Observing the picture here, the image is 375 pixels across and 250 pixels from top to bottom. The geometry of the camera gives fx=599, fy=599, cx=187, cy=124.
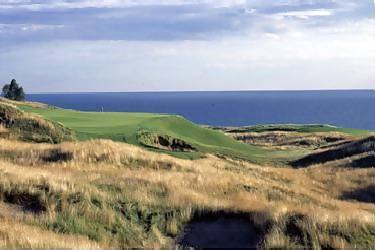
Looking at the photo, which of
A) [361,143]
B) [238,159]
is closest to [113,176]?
[238,159]

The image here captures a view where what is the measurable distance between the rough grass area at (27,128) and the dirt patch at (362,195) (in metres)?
13.2

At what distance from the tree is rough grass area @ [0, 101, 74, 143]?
193 ft

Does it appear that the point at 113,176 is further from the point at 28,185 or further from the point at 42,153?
the point at 42,153

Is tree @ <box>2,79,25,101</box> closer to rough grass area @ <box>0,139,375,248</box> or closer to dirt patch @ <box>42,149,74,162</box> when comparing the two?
dirt patch @ <box>42,149,74,162</box>

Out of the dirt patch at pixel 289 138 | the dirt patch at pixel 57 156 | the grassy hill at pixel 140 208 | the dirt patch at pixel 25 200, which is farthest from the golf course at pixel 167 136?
the dirt patch at pixel 25 200

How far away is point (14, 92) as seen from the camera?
8619cm

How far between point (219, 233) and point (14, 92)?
78575mm

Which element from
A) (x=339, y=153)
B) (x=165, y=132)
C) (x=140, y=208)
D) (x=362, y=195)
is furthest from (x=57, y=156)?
(x=339, y=153)

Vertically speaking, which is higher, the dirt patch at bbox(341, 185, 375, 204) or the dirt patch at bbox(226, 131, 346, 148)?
the dirt patch at bbox(341, 185, 375, 204)

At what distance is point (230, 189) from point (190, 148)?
17.7 meters

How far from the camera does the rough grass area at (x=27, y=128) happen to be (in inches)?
1065

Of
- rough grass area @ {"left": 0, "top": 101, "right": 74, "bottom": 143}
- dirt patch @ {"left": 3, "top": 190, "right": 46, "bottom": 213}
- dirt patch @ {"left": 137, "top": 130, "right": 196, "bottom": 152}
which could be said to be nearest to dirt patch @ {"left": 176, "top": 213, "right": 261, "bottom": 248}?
dirt patch @ {"left": 3, "top": 190, "right": 46, "bottom": 213}

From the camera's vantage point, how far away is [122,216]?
12.4m

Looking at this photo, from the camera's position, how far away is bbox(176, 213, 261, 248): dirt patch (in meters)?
11.7
